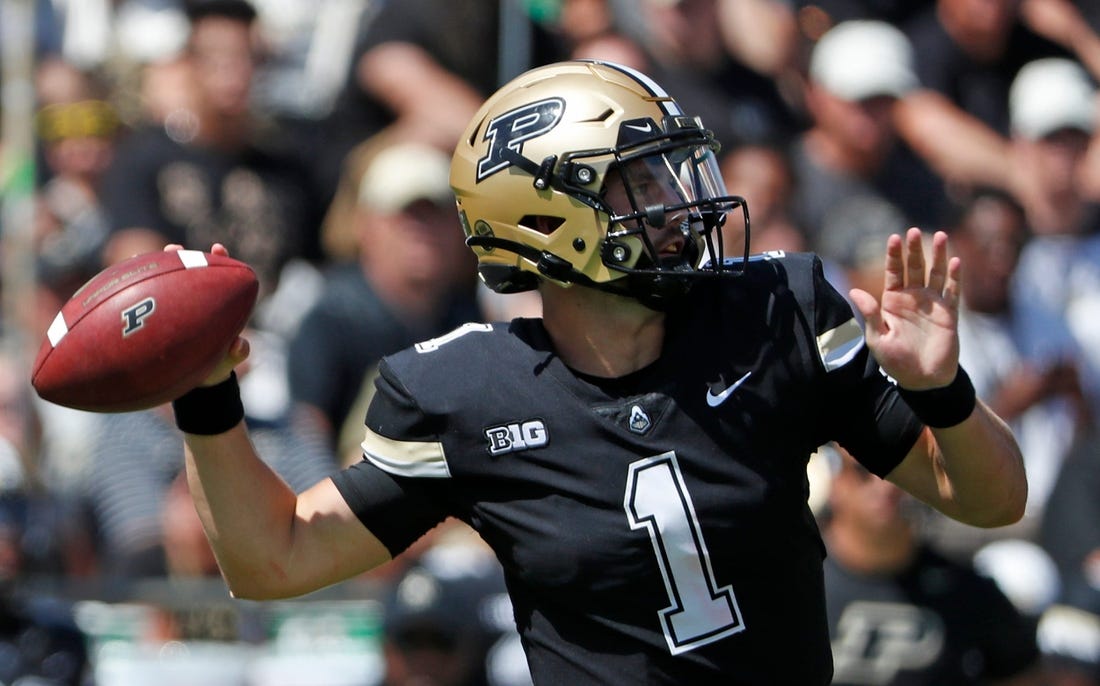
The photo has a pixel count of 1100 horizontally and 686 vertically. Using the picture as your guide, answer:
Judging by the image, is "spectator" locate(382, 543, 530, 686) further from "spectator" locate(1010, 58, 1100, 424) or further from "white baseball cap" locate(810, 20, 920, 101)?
"white baseball cap" locate(810, 20, 920, 101)

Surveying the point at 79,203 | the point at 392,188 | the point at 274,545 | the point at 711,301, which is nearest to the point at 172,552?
the point at 392,188

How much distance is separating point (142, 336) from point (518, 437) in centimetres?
68

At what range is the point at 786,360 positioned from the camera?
3068mm

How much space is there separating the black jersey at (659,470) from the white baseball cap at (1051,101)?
4360 mm

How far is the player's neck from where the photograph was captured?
3129 millimetres

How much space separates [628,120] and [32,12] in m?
4.51

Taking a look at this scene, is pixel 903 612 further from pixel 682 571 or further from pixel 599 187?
pixel 599 187

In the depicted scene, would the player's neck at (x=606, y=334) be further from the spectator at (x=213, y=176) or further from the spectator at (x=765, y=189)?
the spectator at (x=213, y=176)

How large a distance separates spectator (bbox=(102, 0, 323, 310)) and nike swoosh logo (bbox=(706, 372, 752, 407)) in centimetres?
391

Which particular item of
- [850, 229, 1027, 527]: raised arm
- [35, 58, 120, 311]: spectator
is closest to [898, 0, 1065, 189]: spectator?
[35, 58, 120, 311]: spectator

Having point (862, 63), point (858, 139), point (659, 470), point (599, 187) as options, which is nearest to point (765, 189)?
point (858, 139)

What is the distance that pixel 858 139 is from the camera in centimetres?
717

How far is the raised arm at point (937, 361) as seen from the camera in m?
2.95

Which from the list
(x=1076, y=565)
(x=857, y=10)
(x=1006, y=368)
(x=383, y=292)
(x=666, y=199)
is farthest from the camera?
(x=857, y=10)
